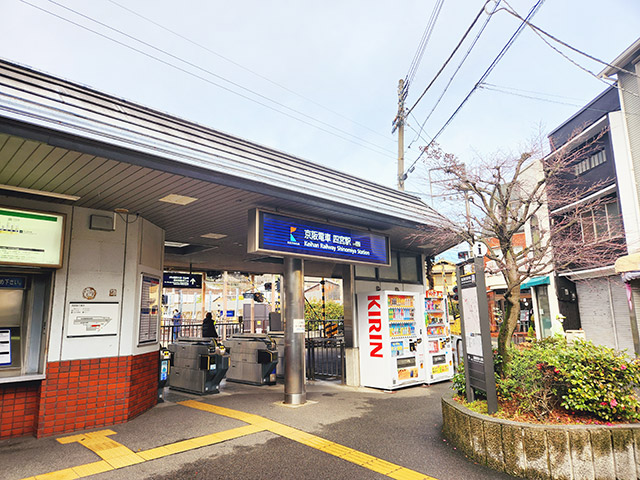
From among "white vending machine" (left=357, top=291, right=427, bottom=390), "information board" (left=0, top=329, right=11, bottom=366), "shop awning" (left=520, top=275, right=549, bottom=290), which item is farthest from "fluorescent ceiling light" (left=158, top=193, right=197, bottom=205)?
"shop awning" (left=520, top=275, right=549, bottom=290)

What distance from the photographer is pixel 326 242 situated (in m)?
7.70

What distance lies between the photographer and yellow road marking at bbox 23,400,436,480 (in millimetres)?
4574

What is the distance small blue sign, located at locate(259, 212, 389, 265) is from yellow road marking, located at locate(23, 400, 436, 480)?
2748 millimetres

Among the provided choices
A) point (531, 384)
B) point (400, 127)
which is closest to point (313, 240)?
point (531, 384)

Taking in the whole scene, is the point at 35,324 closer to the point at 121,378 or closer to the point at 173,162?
the point at 121,378

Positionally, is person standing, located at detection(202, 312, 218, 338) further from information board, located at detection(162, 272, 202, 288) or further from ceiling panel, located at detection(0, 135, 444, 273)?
ceiling panel, located at detection(0, 135, 444, 273)

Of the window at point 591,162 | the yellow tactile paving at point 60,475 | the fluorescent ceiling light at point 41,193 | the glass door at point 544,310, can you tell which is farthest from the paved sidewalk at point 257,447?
the glass door at point 544,310

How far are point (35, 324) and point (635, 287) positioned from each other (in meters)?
16.4

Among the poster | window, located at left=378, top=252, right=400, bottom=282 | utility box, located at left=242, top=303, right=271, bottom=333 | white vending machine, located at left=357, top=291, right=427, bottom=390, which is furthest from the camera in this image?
utility box, located at left=242, top=303, right=271, bottom=333

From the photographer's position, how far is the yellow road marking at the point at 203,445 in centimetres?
457

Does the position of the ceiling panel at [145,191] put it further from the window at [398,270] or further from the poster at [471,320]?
the poster at [471,320]

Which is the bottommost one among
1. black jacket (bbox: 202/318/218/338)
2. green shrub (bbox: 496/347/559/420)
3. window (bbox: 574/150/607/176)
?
green shrub (bbox: 496/347/559/420)

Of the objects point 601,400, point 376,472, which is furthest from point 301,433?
point 601,400

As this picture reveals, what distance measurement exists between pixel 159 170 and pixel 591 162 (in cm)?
1737
